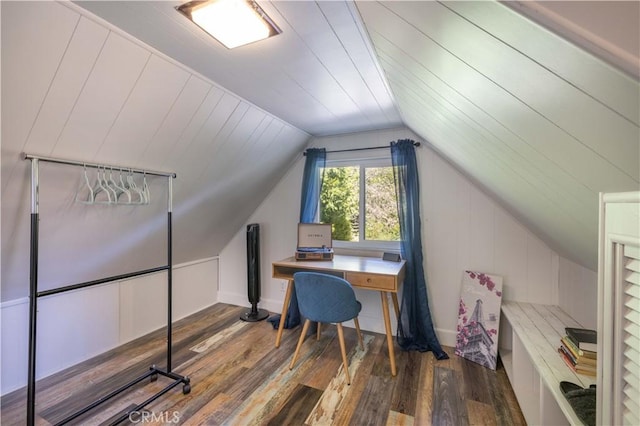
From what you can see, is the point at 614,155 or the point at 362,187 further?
the point at 362,187

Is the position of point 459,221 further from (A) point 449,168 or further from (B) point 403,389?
(B) point 403,389

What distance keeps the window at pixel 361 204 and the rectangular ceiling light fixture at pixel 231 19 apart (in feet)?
6.48

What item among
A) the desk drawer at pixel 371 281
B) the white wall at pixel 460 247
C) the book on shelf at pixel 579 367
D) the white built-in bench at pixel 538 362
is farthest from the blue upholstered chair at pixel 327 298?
the book on shelf at pixel 579 367

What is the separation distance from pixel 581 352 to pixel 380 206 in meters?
1.93

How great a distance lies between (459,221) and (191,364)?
272cm

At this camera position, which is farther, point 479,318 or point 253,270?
point 253,270

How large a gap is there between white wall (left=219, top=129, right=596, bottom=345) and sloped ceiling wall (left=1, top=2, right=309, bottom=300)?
0.92 meters

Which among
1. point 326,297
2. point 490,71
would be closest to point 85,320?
point 326,297

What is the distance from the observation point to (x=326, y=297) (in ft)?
7.04

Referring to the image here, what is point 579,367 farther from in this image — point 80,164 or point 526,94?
point 80,164

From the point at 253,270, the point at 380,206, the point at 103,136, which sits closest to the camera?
the point at 103,136

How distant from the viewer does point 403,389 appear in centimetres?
202

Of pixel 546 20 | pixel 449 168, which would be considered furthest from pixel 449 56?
pixel 449 168

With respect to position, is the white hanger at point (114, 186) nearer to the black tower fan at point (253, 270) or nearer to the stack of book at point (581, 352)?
the black tower fan at point (253, 270)
